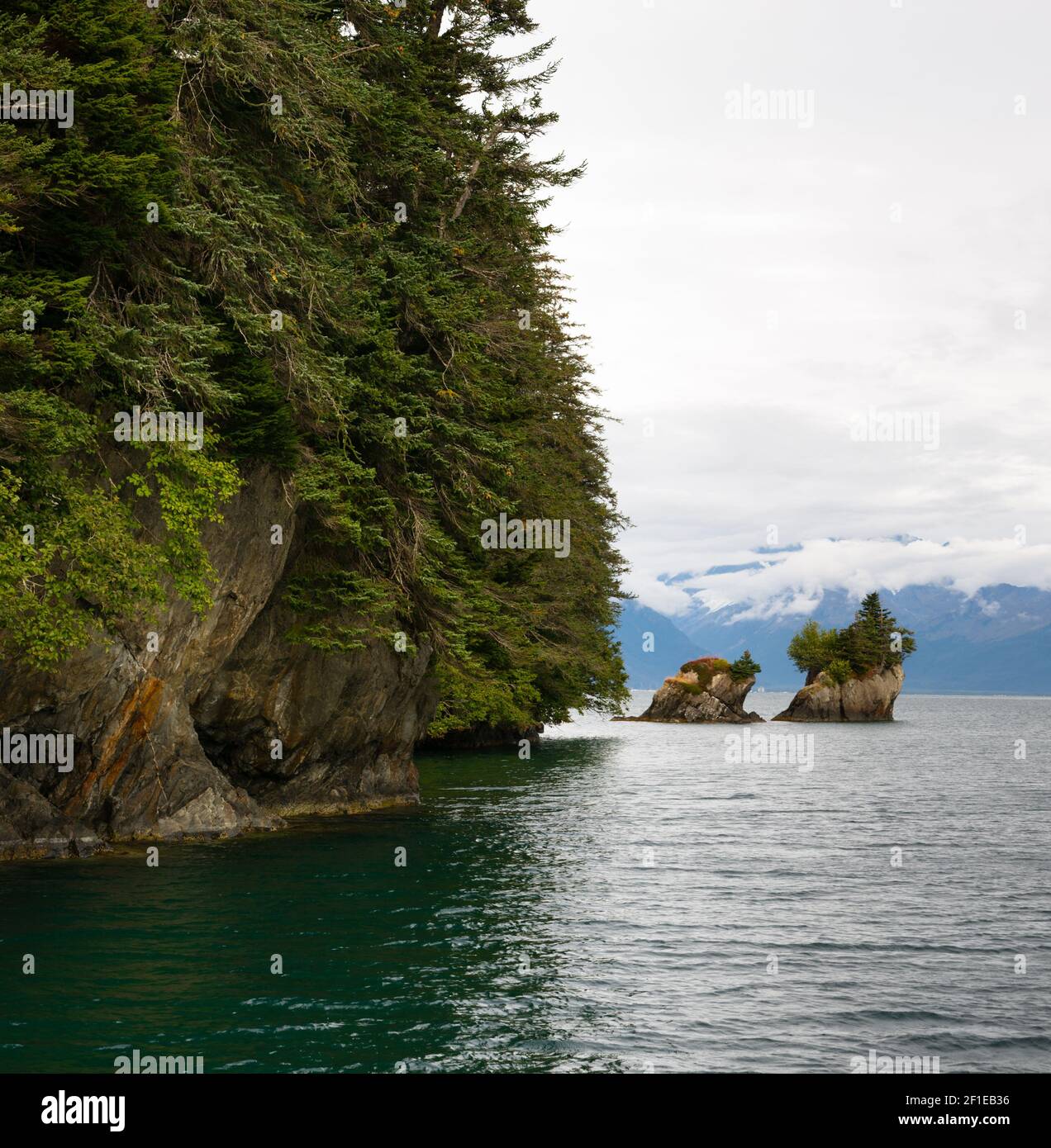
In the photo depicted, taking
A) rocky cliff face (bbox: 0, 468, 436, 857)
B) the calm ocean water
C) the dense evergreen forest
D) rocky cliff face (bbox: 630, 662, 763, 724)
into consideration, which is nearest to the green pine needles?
rocky cliff face (bbox: 630, 662, 763, 724)

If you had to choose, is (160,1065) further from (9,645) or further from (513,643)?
(513,643)

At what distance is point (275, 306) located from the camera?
22828 mm

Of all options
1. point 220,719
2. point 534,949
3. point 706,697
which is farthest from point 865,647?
point 534,949

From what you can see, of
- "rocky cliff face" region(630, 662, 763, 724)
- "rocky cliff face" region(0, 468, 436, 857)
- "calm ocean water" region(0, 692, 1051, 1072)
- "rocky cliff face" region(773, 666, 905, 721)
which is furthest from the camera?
"rocky cliff face" region(773, 666, 905, 721)

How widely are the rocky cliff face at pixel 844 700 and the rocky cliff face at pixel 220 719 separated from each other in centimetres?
10144

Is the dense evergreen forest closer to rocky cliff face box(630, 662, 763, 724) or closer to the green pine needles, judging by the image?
rocky cliff face box(630, 662, 763, 724)

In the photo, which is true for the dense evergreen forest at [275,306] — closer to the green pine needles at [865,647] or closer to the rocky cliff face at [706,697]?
the rocky cliff face at [706,697]

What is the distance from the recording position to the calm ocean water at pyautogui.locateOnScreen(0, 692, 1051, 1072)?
11.6 m

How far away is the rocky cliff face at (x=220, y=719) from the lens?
19969 millimetres

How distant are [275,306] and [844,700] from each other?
113 meters

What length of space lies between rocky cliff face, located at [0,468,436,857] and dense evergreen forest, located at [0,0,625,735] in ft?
3.04

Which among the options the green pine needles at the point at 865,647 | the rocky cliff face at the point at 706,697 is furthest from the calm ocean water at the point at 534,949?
the green pine needles at the point at 865,647
